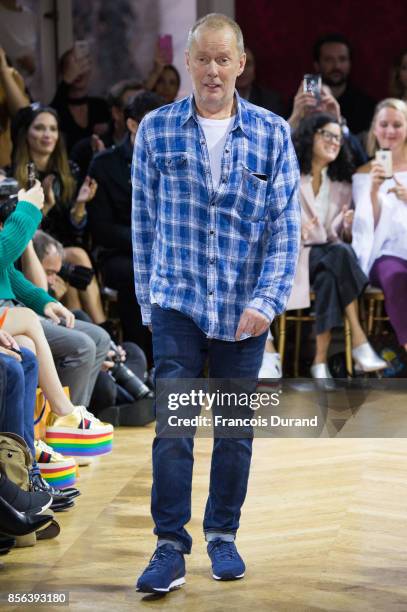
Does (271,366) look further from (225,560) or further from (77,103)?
(225,560)

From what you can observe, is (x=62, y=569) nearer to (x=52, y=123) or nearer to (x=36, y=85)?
(x=52, y=123)

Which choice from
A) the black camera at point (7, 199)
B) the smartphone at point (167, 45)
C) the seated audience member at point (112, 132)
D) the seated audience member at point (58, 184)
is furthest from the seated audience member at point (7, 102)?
the black camera at point (7, 199)

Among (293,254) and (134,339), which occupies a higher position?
(293,254)

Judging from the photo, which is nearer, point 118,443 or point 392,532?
point 392,532

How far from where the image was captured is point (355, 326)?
6.16 m

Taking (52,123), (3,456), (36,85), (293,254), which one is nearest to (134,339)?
(52,123)

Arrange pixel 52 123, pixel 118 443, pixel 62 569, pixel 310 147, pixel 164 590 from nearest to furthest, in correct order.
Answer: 1. pixel 164 590
2. pixel 62 569
3. pixel 118 443
4. pixel 52 123
5. pixel 310 147

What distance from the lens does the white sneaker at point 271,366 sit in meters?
6.04

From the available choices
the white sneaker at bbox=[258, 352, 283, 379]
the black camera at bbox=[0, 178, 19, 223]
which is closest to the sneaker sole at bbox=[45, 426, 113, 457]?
the black camera at bbox=[0, 178, 19, 223]

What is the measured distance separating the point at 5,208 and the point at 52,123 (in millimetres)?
1784

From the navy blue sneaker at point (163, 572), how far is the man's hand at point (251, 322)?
552 millimetres

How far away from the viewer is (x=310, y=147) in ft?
20.5

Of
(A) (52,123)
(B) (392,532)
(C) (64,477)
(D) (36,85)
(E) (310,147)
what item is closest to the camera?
(B) (392,532)

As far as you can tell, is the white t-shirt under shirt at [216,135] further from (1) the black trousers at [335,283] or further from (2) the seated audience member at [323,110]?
(2) the seated audience member at [323,110]
